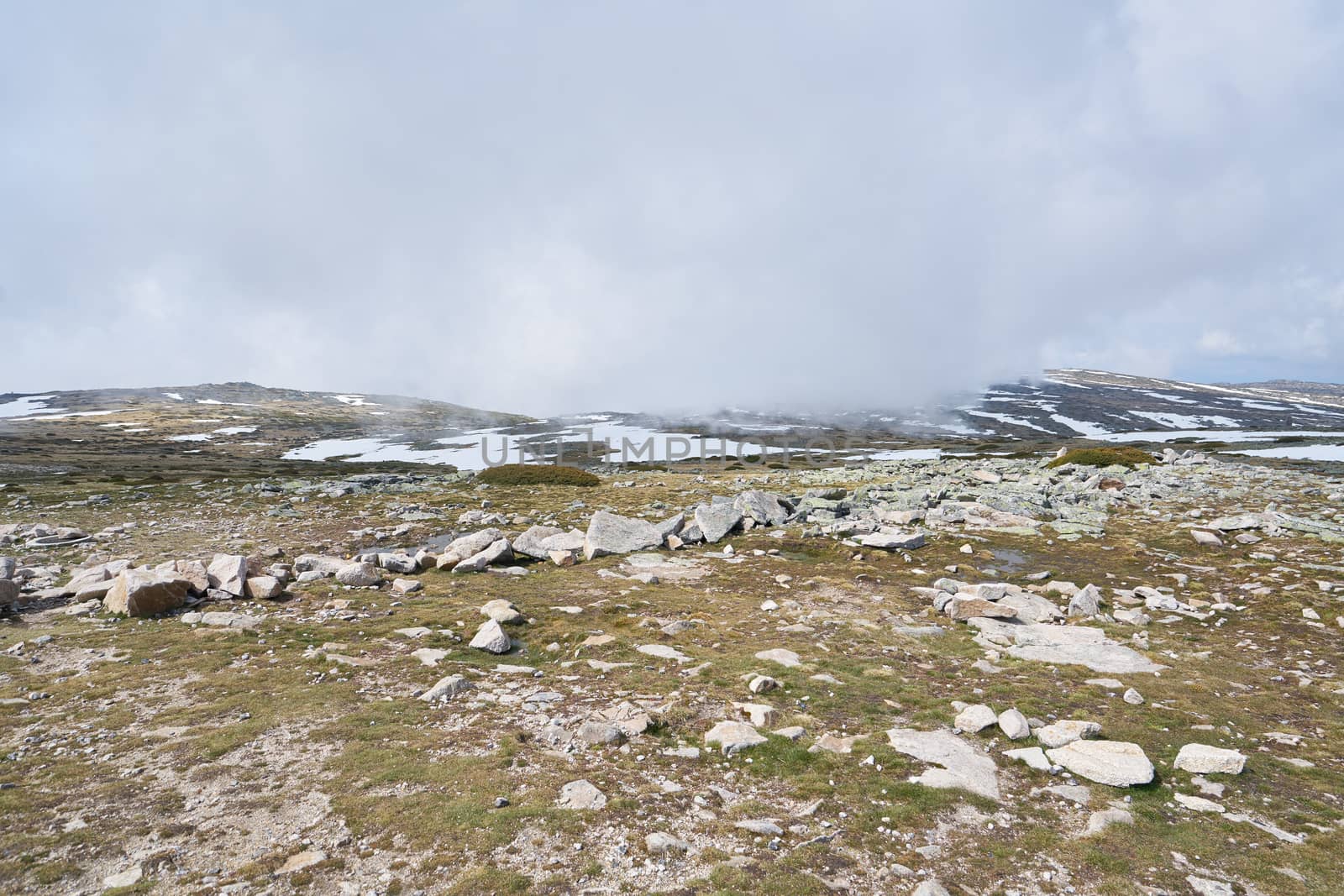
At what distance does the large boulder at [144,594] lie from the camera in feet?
53.4

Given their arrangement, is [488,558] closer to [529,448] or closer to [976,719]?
[976,719]

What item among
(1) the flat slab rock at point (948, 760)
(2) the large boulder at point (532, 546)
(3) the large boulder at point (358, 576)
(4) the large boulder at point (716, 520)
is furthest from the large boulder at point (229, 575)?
(1) the flat slab rock at point (948, 760)

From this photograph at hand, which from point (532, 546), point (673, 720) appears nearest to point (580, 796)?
point (673, 720)

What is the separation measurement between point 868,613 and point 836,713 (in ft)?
24.4

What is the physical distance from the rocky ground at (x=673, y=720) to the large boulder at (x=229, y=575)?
12cm

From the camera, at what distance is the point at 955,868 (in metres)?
7.39

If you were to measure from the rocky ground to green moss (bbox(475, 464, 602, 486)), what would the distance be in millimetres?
28624

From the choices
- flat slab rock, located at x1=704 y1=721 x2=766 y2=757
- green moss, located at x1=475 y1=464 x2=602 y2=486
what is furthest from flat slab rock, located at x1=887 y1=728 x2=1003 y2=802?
green moss, located at x1=475 y1=464 x2=602 y2=486

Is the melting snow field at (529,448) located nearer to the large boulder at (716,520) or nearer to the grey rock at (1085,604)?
the large boulder at (716,520)

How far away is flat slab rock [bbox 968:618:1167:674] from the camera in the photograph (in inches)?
559

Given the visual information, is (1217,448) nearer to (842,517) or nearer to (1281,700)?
(842,517)

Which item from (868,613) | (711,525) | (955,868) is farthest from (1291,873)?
(711,525)

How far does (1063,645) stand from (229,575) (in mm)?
26129

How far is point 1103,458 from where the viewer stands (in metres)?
55.7
